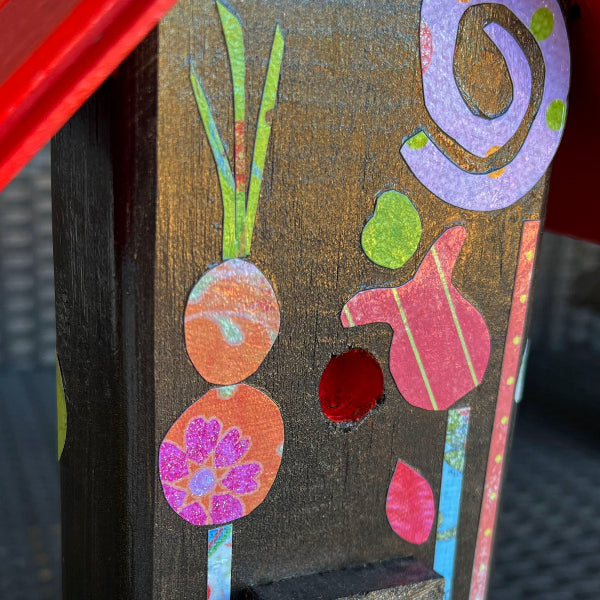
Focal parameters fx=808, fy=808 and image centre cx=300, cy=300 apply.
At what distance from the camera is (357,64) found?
54 centimetres

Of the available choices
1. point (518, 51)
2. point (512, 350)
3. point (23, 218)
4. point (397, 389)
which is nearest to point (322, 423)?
point (397, 389)

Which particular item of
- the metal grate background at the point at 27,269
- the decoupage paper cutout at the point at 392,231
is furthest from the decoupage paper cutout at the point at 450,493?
the metal grate background at the point at 27,269

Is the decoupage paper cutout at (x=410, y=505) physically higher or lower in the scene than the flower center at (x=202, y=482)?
lower

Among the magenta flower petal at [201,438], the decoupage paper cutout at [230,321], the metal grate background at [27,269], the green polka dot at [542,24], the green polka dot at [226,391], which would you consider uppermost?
the green polka dot at [542,24]

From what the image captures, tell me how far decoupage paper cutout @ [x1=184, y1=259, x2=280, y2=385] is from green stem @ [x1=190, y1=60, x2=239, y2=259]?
14 mm

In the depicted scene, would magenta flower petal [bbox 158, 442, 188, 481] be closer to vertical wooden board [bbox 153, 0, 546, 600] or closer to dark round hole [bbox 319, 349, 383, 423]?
vertical wooden board [bbox 153, 0, 546, 600]

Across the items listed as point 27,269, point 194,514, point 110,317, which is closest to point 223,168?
point 110,317

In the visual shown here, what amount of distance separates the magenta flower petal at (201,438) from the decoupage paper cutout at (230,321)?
0.10ft

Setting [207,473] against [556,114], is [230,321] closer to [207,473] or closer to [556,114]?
[207,473]

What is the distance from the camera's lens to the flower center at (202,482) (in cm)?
56

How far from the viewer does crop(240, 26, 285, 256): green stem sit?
1.68 ft

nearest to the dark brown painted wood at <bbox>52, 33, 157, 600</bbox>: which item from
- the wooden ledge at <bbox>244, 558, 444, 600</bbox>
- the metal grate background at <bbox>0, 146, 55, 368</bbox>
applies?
the wooden ledge at <bbox>244, 558, 444, 600</bbox>

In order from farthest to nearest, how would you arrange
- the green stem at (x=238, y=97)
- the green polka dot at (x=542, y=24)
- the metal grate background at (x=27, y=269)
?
the metal grate background at (x=27, y=269)
the green polka dot at (x=542, y=24)
the green stem at (x=238, y=97)

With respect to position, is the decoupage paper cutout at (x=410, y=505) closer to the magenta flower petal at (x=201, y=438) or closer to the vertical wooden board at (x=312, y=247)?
the vertical wooden board at (x=312, y=247)
